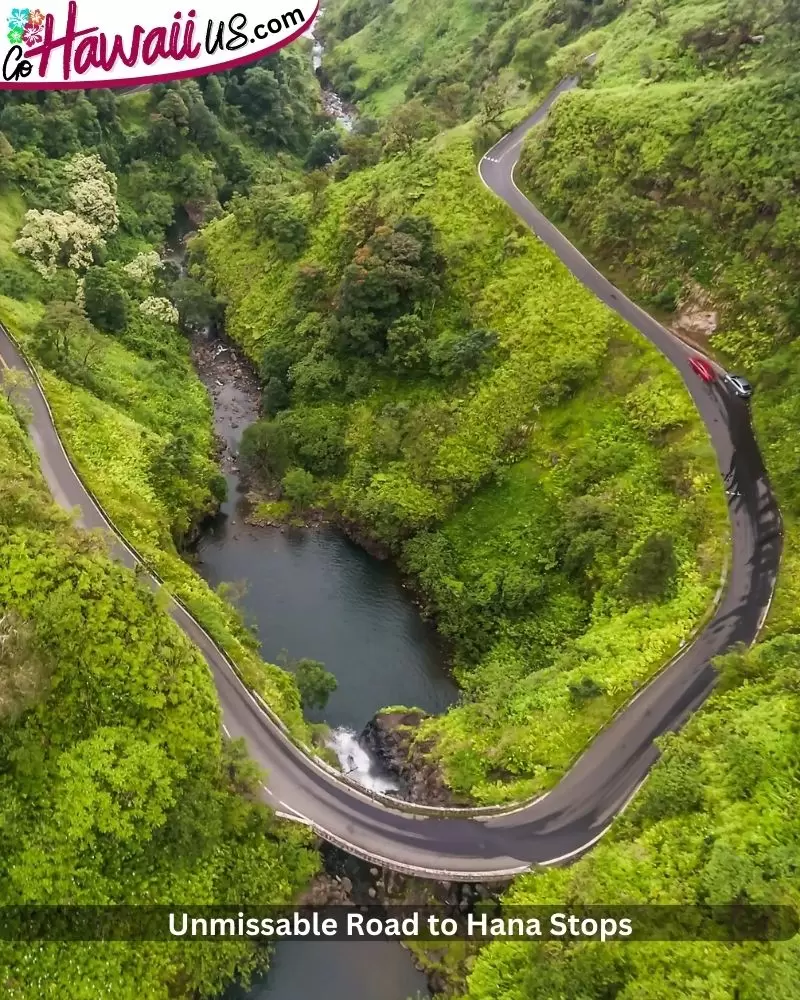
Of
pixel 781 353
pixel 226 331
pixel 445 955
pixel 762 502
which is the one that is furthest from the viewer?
pixel 226 331

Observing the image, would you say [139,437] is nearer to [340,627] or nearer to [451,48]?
[340,627]

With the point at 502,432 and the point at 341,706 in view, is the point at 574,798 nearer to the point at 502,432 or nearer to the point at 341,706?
the point at 341,706

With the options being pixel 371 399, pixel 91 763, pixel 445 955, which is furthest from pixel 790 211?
pixel 91 763

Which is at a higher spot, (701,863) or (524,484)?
(524,484)

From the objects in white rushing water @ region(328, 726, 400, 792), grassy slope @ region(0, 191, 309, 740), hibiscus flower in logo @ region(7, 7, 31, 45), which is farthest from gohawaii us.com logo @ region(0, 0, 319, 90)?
white rushing water @ region(328, 726, 400, 792)

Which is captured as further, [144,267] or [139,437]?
[144,267]

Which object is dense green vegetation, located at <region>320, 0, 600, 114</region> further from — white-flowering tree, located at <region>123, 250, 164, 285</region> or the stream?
the stream

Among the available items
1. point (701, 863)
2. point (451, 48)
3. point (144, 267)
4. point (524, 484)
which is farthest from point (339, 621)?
point (451, 48)

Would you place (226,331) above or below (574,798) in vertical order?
above
